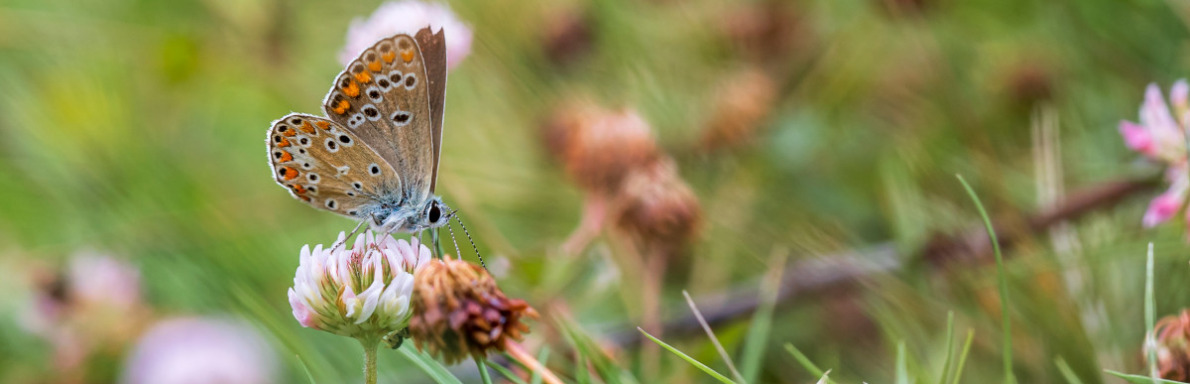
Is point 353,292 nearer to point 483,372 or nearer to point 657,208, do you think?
point 483,372

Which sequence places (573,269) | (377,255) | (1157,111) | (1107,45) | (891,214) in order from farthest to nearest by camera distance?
(1107,45), (891,214), (573,269), (1157,111), (377,255)

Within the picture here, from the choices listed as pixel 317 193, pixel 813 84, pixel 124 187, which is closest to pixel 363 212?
pixel 317 193

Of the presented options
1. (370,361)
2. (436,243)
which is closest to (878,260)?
(436,243)

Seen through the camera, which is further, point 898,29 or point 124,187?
Result: point 898,29

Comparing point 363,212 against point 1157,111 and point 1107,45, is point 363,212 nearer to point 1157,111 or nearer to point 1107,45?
point 1157,111

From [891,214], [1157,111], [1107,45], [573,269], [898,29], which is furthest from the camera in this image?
[898,29]

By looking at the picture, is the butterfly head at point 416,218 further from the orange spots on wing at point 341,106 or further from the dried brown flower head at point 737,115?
the dried brown flower head at point 737,115
